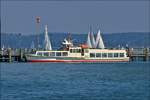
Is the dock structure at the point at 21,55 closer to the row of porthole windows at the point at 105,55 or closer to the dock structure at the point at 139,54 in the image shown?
the dock structure at the point at 139,54

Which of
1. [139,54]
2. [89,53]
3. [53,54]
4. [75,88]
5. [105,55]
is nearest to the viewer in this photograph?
[75,88]

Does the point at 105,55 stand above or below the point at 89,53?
below

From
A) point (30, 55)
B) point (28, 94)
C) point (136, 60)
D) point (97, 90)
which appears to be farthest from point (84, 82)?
point (136, 60)

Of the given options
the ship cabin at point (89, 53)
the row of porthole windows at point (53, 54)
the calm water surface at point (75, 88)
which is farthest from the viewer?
the ship cabin at point (89, 53)

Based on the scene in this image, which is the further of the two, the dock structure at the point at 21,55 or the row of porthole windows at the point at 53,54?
the dock structure at the point at 21,55

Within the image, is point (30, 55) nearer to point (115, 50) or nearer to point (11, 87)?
point (115, 50)

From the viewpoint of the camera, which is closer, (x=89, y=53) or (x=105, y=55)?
(x=89, y=53)

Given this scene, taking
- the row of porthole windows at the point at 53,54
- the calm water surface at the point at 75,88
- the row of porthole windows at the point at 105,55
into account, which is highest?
the row of porthole windows at the point at 53,54

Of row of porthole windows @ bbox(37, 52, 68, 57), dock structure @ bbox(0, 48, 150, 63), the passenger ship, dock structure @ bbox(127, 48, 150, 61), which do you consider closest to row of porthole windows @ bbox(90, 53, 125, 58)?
the passenger ship

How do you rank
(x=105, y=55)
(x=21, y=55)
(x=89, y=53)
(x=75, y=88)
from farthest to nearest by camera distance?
(x=105, y=55)
(x=89, y=53)
(x=21, y=55)
(x=75, y=88)

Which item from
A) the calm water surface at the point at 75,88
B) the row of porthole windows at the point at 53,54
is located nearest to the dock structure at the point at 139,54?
the row of porthole windows at the point at 53,54

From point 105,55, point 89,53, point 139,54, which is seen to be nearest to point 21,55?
point 89,53

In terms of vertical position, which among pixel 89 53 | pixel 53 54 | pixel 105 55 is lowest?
pixel 105 55

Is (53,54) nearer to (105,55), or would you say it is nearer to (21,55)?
(21,55)
